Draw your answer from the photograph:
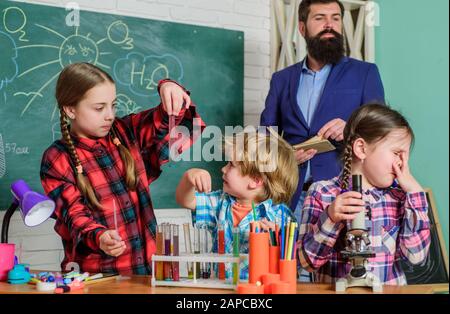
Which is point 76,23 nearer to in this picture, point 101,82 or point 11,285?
point 101,82

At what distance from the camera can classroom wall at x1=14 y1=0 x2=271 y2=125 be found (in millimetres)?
2990

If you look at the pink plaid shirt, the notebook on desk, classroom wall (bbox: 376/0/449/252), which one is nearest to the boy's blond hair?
the pink plaid shirt

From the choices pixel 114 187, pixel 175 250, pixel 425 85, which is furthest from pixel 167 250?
pixel 425 85

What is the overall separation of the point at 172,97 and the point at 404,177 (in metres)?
0.65

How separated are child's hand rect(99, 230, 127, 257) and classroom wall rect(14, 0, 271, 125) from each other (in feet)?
5.15

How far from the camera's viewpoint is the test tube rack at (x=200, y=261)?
131 cm

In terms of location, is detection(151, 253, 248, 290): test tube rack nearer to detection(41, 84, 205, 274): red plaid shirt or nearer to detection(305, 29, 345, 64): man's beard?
detection(41, 84, 205, 274): red plaid shirt

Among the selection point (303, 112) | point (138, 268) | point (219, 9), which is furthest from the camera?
point (219, 9)

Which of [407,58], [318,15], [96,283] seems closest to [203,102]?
[318,15]

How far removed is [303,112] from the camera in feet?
9.20

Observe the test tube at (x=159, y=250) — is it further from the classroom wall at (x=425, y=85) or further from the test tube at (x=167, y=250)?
the classroom wall at (x=425, y=85)

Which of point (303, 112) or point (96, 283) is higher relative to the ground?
point (303, 112)

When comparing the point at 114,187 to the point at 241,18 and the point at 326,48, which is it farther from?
the point at 241,18

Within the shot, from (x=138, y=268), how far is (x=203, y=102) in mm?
1257
